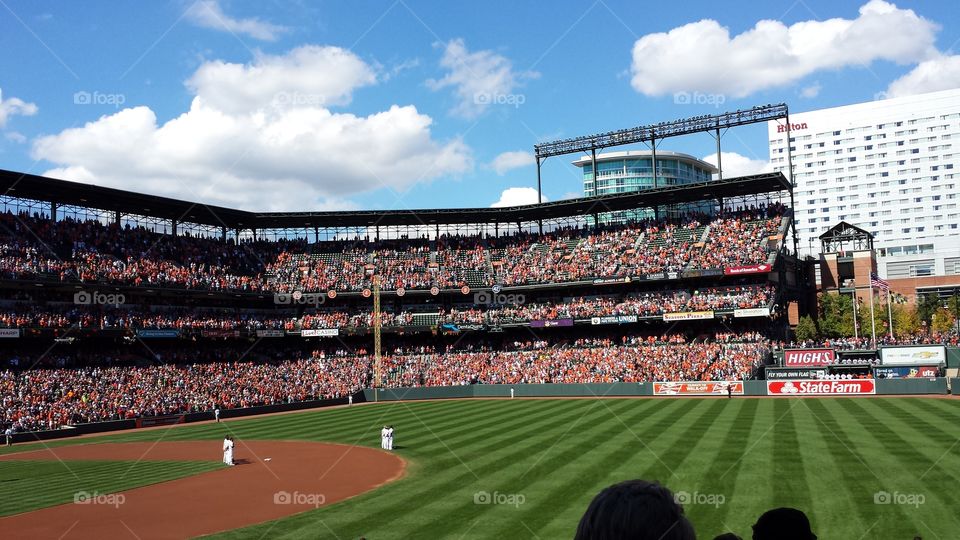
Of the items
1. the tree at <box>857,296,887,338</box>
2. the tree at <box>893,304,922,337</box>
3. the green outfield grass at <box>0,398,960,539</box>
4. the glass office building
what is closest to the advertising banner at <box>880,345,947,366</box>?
the green outfield grass at <box>0,398,960,539</box>

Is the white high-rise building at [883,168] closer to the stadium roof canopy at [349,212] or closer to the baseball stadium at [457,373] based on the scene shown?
the baseball stadium at [457,373]

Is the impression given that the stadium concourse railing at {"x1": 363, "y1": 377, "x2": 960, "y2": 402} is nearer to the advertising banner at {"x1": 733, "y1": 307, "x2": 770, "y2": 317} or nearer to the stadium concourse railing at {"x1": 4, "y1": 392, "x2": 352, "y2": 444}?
the stadium concourse railing at {"x1": 4, "y1": 392, "x2": 352, "y2": 444}

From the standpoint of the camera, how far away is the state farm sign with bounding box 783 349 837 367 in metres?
54.1

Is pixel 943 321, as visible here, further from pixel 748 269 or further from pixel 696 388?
pixel 696 388

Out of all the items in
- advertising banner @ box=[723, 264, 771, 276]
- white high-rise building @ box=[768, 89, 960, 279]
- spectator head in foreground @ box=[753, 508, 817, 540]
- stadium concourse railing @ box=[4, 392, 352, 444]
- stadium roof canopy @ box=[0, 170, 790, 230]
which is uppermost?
white high-rise building @ box=[768, 89, 960, 279]

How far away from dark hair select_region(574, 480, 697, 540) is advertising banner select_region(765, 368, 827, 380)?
55151mm

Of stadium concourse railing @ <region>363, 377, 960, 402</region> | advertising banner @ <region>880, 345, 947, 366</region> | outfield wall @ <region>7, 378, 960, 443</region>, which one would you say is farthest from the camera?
advertising banner @ <region>880, 345, 947, 366</region>

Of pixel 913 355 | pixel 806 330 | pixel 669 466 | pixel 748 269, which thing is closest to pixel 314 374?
pixel 748 269

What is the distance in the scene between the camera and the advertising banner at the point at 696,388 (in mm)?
53281

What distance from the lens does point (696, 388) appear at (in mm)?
54750

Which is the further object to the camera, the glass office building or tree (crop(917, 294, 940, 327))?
the glass office building

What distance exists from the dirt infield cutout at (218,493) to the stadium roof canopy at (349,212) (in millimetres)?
31980

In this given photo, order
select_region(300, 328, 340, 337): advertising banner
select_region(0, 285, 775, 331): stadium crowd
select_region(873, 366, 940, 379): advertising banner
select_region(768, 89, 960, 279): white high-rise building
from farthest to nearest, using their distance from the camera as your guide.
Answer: select_region(768, 89, 960, 279): white high-rise building < select_region(300, 328, 340, 337): advertising banner < select_region(0, 285, 775, 331): stadium crowd < select_region(873, 366, 940, 379): advertising banner

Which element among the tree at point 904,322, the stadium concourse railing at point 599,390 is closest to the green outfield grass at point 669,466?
the stadium concourse railing at point 599,390
